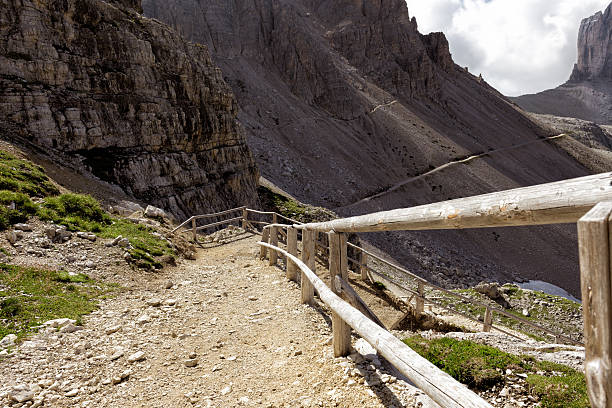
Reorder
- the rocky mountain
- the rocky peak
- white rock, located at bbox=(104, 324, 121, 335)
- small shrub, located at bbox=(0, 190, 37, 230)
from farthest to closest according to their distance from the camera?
1. the rocky peak
2. the rocky mountain
3. small shrub, located at bbox=(0, 190, 37, 230)
4. white rock, located at bbox=(104, 324, 121, 335)

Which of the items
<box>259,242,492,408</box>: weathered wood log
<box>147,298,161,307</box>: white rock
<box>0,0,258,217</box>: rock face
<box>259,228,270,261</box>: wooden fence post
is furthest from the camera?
<box>0,0,258,217</box>: rock face

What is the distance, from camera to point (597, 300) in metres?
1.41

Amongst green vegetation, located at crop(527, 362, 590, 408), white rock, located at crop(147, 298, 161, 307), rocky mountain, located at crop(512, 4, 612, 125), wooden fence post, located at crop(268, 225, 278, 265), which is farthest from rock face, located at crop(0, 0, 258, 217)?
rocky mountain, located at crop(512, 4, 612, 125)

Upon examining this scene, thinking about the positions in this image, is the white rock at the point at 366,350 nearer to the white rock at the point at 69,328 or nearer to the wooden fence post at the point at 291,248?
the wooden fence post at the point at 291,248

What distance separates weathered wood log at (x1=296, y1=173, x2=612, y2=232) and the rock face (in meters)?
18.0

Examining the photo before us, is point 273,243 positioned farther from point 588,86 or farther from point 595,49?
point 595,49

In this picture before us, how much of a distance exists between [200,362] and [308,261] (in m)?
2.41

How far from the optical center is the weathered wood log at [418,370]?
82.5 inches

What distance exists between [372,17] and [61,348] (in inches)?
3932

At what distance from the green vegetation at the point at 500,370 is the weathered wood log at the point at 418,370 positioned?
169 cm

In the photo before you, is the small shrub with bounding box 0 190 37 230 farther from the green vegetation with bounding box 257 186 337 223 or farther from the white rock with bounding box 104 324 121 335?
the green vegetation with bounding box 257 186 337 223

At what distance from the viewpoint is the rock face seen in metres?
16.5

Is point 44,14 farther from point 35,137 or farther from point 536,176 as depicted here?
point 536,176

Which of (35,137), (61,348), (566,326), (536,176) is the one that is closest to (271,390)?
(61,348)
